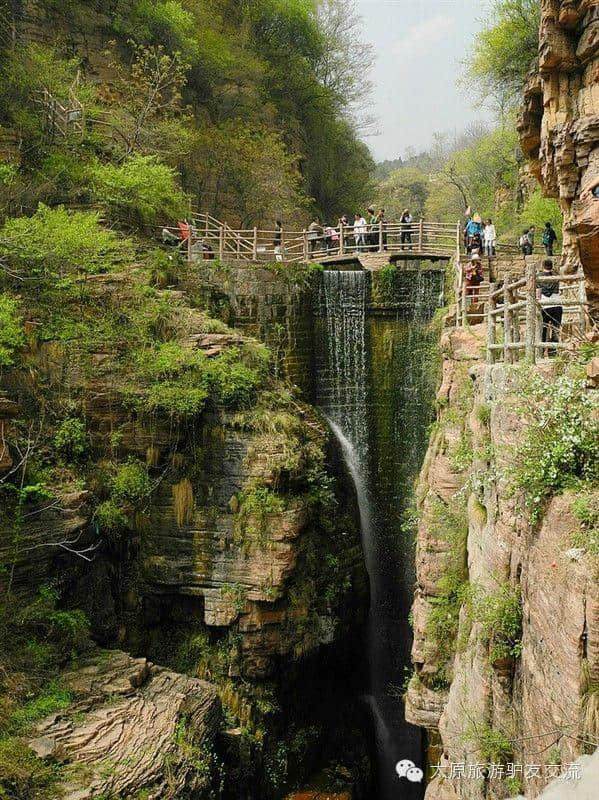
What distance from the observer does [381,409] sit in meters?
16.9

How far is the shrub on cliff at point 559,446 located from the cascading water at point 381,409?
10839 mm

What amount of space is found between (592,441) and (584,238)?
76.8 inches

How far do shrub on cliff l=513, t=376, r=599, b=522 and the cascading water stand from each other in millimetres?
10839

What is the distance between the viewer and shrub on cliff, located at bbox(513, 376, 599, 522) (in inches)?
204

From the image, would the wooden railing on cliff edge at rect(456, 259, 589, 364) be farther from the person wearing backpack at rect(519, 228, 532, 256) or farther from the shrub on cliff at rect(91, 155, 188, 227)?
the shrub on cliff at rect(91, 155, 188, 227)

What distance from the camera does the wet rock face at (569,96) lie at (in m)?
10.7

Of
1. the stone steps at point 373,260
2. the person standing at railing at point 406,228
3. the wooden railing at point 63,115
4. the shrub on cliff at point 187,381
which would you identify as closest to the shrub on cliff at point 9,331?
the shrub on cliff at point 187,381

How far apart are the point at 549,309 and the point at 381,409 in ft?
27.1

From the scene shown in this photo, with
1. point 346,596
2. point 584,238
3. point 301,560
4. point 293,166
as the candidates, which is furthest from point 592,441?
point 293,166

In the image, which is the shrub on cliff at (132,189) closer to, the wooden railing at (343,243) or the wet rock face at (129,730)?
the wooden railing at (343,243)

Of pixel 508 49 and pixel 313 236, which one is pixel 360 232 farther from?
pixel 508 49

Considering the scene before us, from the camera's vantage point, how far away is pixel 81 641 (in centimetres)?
1121

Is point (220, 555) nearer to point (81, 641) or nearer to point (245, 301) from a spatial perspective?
point (81, 641)

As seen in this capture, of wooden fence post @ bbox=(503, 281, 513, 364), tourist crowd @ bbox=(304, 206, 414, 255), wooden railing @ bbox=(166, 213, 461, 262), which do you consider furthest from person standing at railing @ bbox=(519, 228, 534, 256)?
wooden fence post @ bbox=(503, 281, 513, 364)
